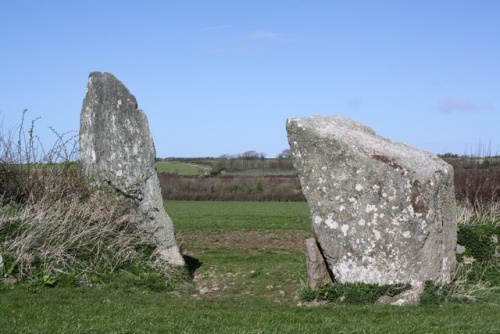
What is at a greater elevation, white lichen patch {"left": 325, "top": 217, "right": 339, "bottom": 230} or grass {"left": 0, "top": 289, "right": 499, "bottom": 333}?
white lichen patch {"left": 325, "top": 217, "right": 339, "bottom": 230}

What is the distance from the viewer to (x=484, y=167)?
27.0 meters

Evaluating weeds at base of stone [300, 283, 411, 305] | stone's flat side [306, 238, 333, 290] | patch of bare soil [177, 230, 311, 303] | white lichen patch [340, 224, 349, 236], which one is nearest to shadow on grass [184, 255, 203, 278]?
patch of bare soil [177, 230, 311, 303]

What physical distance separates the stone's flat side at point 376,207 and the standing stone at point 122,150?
4895 mm

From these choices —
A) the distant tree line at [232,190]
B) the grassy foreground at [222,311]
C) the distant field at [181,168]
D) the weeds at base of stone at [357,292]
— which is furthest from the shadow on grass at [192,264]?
the distant field at [181,168]

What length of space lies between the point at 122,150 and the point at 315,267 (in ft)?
20.0

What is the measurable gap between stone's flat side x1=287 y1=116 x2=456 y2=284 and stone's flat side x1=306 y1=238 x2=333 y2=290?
0.25 metres

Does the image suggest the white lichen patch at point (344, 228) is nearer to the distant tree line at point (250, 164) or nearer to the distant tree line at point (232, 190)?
the distant tree line at point (232, 190)

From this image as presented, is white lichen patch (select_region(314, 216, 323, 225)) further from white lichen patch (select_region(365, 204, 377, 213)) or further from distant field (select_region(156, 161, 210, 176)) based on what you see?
distant field (select_region(156, 161, 210, 176))

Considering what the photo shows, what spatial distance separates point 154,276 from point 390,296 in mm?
4877

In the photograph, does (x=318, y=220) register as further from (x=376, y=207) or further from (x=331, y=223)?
(x=376, y=207)

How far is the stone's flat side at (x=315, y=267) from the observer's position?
1292 centimetres

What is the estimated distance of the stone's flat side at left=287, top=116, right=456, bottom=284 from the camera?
1215 centimetres

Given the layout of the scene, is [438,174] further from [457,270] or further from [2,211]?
[2,211]

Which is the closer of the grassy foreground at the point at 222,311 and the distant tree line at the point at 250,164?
the grassy foreground at the point at 222,311
